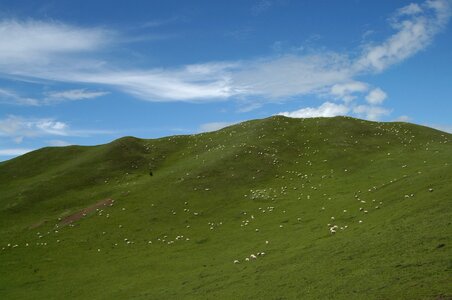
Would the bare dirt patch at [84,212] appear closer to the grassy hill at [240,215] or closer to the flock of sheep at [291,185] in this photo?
the grassy hill at [240,215]

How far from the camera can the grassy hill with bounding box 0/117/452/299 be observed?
88.8ft

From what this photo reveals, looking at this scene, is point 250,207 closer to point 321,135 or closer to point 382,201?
point 382,201

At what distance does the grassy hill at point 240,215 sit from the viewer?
2706cm

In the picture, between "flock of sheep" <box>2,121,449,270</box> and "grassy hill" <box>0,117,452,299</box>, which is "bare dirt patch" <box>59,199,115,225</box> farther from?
"flock of sheep" <box>2,121,449,270</box>

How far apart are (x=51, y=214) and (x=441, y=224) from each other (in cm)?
5240

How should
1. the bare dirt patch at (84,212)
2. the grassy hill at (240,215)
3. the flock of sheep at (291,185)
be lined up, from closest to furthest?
the grassy hill at (240,215)
the flock of sheep at (291,185)
the bare dirt patch at (84,212)

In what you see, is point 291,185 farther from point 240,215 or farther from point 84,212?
point 84,212

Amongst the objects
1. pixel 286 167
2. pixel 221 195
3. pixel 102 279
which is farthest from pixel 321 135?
pixel 102 279

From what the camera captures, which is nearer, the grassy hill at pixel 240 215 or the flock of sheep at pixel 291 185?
the grassy hill at pixel 240 215

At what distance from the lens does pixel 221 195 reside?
193 ft

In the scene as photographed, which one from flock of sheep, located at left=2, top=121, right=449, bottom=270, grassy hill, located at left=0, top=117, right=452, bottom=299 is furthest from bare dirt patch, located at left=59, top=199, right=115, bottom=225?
flock of sheep, located at left=2, top=121, right=449, bottom=270

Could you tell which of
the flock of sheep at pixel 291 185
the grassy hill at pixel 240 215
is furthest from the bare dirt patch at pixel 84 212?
the flock of sheep at pixel 291 185

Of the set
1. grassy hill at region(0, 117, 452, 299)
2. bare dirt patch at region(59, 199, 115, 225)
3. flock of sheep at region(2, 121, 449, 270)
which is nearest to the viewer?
grassy hill at region(0, 117, 452, 299)

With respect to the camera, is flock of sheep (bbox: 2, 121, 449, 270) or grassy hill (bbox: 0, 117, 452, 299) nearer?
grassy hill (bbox: 0, 117, 452, 299)
